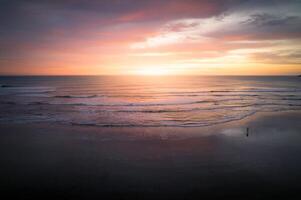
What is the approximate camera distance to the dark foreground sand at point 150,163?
5281 millimetres

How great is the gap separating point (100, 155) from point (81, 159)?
767 mm

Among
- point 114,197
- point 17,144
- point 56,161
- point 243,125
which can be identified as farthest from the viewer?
point 243,125

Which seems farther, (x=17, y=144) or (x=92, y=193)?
(x=17, y=144)

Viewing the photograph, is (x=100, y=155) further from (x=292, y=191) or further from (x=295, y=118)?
(x=295, y=118)

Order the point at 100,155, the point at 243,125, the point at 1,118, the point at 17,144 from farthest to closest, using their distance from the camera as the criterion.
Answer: the point at 1,118 < the point at 243,125 < the point at 17,144 < the point at 100,155

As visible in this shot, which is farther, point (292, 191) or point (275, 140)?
point (275, 140)

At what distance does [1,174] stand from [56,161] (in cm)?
166

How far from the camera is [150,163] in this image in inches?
277

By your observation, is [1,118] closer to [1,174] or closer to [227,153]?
[1,174]

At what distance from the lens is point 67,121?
43.7ft

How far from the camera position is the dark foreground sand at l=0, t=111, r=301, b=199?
5281 mm

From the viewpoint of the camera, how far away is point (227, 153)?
7.89 meters

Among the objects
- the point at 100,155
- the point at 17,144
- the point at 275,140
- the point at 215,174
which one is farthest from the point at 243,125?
the point at 17,144

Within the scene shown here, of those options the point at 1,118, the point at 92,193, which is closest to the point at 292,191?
the point at 92,193
